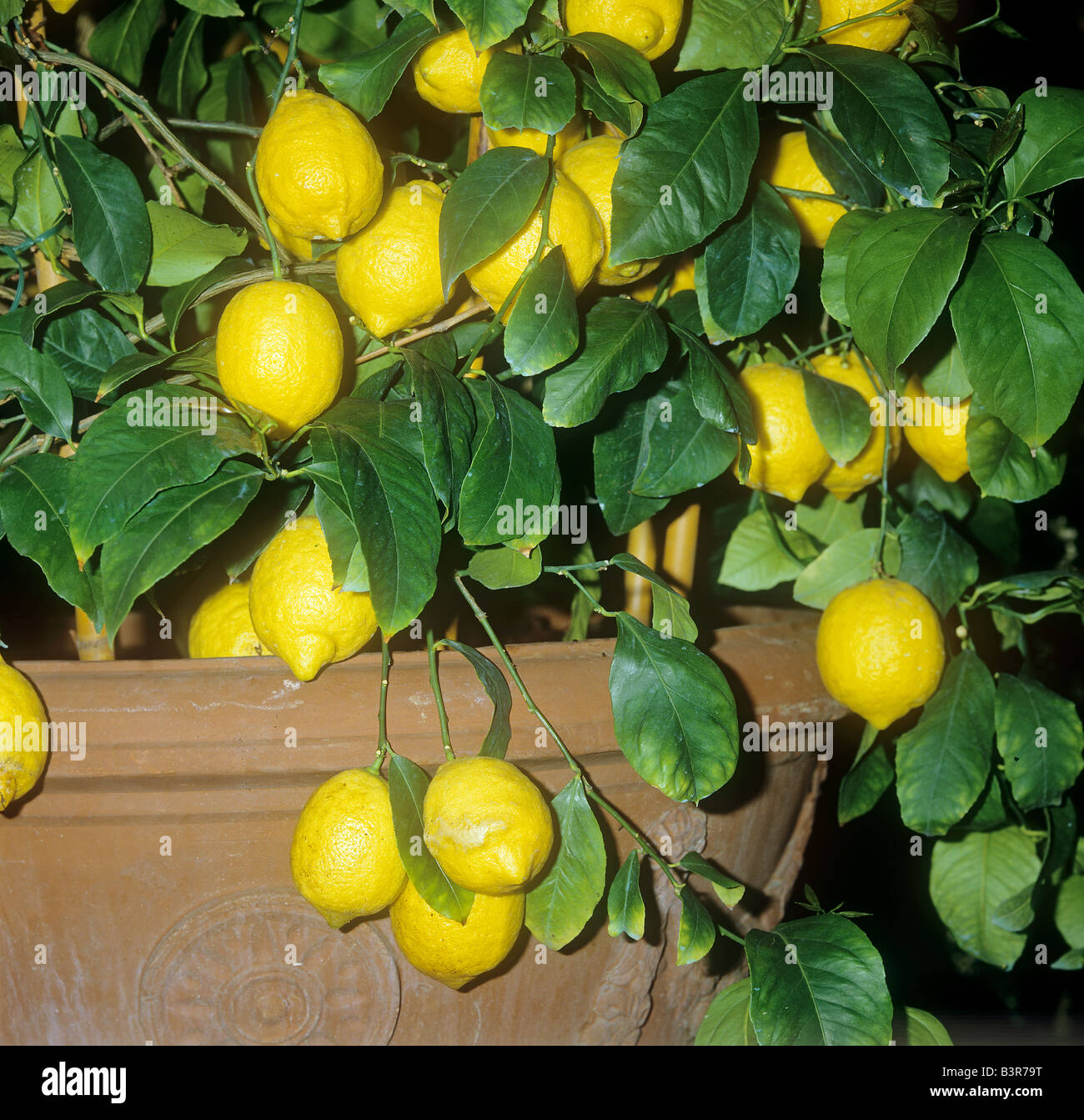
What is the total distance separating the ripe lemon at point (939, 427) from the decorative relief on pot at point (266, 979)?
46 centimetres

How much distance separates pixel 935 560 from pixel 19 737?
0.57m

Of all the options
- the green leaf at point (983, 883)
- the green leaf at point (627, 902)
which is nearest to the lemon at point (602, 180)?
the green leaf at point (627, 902)

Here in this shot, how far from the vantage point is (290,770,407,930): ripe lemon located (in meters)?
0.47

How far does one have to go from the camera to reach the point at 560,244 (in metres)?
0.47

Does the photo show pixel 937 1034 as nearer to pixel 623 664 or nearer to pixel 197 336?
pixel 623 664

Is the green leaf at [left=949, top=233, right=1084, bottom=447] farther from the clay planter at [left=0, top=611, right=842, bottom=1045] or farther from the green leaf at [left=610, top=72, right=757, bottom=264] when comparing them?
the clay planter at [left=0, top=611, right=842, bottom=1045]

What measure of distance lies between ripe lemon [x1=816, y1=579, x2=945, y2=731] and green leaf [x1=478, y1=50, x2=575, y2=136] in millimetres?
333

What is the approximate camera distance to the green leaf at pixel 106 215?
544 millimetres

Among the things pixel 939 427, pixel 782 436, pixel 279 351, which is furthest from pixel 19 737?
pixel 939 427

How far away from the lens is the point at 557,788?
0.55m

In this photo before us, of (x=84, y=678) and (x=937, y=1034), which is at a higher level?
(x=84, y=678)

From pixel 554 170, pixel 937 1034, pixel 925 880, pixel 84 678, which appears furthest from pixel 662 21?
pixel 925 880

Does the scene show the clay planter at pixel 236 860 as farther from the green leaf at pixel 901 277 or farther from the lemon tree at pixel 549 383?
the green leaf at pixel 901 277

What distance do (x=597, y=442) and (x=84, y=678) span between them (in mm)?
324
